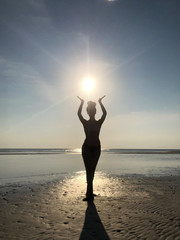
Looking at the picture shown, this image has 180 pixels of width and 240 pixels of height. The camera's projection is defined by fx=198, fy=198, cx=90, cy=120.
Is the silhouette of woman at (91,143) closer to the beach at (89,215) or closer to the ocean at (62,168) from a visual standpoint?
the beach at (89,215)

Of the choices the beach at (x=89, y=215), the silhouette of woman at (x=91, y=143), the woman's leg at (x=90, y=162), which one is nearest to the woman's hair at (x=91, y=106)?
the silhouette of woman at (x=91, y=143)

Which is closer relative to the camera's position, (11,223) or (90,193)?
(11,223)

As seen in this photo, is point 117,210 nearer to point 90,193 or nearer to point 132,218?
point 132,218

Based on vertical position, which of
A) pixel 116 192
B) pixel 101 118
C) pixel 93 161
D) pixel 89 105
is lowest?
pixel 116 192

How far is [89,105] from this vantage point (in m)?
9.27

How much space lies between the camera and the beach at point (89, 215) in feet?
16.5

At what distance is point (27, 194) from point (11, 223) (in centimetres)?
380

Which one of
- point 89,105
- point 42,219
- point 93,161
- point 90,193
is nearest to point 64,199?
point 90,193

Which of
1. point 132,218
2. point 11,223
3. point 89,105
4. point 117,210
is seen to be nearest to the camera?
point 11,223

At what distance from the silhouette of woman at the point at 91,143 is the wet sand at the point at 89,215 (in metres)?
1.00

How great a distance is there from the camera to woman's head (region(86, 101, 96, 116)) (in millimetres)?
9117

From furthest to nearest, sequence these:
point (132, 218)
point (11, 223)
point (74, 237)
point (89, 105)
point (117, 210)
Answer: point (89, 105), point (117, 210), point (132, 218), point (11, 223), point (74, 237)

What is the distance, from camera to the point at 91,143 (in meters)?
8.87

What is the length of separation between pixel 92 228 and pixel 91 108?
5.15m
